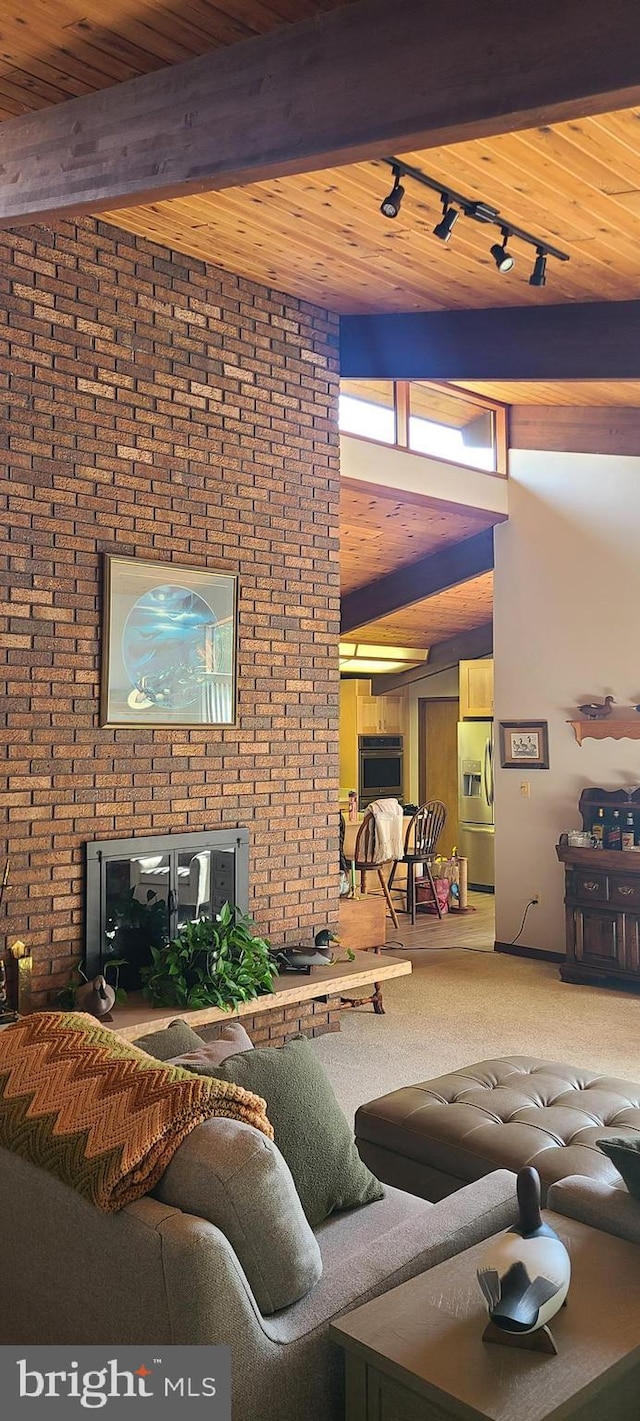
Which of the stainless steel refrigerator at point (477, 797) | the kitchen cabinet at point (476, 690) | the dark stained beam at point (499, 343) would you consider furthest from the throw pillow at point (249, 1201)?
the kitchen cabinet at point (476, 690)

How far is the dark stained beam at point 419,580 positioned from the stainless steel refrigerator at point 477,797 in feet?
4.81

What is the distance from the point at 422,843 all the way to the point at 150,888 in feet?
14.0

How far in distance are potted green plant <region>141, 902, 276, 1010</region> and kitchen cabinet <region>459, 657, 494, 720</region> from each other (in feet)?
17.1

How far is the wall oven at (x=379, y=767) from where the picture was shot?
10.8 metres

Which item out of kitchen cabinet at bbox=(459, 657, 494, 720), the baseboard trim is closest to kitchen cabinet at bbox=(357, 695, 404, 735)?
kitchen cabinet at bbox=(459, 657, 494, 720)

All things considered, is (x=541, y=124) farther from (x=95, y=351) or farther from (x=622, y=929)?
(x=622, y=929)

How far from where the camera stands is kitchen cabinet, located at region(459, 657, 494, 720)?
9562 millimetres

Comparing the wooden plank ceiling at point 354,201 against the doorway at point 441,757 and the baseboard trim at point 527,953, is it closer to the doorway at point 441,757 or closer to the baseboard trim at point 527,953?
the baseboard trim at point 527,953

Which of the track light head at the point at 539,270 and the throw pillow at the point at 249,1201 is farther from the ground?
the track light head at the point at 539,270

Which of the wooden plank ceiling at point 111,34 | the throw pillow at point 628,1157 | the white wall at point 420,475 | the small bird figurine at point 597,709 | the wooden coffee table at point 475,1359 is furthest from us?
the small bird figurine at point 597,709

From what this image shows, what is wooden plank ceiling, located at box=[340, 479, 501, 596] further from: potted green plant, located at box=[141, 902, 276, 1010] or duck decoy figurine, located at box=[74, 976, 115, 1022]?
duck decoy figurine, located at box=[74, 976, 115, 1022]

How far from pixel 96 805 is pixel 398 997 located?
96.3 inches

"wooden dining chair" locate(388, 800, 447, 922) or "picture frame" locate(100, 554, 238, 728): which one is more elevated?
"picture frame" locate(100, 554, 238, 728)

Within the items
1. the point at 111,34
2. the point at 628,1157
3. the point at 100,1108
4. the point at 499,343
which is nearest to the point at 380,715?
the point at 499,343
